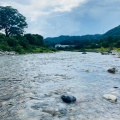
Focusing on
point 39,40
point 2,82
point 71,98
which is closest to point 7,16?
point 39,40

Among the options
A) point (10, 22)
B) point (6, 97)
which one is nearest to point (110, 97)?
point (6, 97)

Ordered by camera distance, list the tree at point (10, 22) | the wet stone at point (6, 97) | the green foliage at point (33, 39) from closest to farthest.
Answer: the wet stone at point (6, 97)
the tree at point (10, 22)
the green foliage at point (33, 39)

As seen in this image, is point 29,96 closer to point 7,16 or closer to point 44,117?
point 44,117

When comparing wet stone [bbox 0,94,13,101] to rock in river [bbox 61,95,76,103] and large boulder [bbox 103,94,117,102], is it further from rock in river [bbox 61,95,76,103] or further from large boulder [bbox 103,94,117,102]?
large boulder [bbox 103,94,117,102]

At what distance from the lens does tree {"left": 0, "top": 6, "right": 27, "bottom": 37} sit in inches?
3962

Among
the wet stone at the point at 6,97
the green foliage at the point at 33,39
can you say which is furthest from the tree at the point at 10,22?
the wet stone at the point at 6,97

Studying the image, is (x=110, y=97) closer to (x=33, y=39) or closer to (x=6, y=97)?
(x=6, y=97)

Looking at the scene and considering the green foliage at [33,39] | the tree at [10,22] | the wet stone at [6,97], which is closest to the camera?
the wet stone at [6,97]

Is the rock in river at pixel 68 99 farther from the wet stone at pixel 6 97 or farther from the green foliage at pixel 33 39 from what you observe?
the green foliage at pixel 33 39

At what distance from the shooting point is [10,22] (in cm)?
10100

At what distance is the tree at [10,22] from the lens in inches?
3962

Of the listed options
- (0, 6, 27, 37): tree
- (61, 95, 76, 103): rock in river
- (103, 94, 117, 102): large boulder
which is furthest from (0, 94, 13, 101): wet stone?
(0, 6, 27, 37): tree

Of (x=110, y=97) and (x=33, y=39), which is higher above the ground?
(x=33, y=39)

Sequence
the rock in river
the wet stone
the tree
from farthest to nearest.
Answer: the tree → the wet stone → the rock in river
